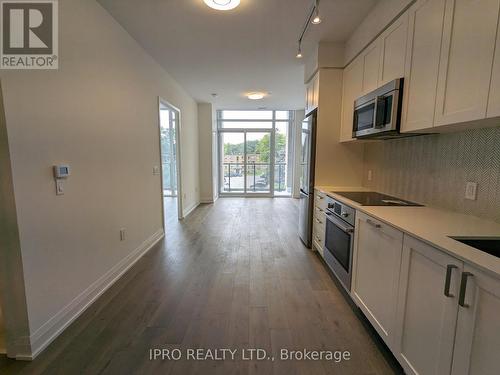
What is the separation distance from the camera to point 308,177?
3277 mm

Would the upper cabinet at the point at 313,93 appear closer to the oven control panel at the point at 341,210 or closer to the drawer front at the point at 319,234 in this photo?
the oven control panel at the point at 341,210

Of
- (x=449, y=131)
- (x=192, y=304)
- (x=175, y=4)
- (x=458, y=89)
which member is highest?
(x=175, y=4)

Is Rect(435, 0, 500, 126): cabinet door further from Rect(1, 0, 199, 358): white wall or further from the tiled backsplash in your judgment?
Rect(1, 0, 199, 358): white wall

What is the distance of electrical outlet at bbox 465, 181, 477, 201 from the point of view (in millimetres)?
1645

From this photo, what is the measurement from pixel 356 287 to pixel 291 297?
59 centimetres

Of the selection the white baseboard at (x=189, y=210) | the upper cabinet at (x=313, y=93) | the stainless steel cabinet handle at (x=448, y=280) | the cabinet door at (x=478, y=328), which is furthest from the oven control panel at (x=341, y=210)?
the white baseboard at (x=189, y=210)

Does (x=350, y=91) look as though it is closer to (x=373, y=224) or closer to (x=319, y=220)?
(x=319, y=220)

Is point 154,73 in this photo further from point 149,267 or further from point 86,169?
point 149,267

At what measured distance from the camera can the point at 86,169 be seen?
207 centimetres

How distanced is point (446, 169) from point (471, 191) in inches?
10.5

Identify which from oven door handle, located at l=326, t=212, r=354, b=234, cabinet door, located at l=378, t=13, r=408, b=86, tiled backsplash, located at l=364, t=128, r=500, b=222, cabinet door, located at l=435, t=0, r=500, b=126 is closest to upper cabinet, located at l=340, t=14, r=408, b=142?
cabinet door, located at l=378, t=13, r=408, b=86

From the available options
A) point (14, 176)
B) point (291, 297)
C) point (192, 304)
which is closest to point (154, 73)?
point (14, 176)

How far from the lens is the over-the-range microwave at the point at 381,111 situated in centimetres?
194
